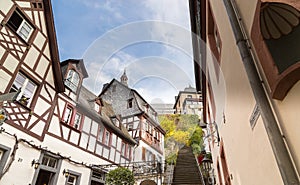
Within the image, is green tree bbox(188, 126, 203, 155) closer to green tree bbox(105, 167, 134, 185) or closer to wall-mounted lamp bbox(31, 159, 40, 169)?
green tree bbox(105, 167, 134, 185)

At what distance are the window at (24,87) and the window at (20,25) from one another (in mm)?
1583

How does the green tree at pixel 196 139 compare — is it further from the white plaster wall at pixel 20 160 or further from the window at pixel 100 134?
the white plaster wall at pixel 20 160

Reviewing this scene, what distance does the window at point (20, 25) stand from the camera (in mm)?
6701

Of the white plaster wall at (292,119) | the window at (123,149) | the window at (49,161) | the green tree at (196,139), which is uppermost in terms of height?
the green tree at (196,139)

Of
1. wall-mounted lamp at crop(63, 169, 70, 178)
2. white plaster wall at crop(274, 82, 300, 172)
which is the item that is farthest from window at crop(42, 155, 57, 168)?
white plaster wall at crop(274, 82, 300, 172)

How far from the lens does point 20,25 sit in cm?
691

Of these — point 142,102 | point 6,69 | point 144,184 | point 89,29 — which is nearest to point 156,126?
point 142,102

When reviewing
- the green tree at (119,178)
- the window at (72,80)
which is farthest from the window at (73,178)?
the window at (72,80)

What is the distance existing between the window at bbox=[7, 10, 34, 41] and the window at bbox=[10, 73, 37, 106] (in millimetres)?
1583

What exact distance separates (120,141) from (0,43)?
8.59 meters

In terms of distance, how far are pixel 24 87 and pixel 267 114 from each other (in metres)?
7.40

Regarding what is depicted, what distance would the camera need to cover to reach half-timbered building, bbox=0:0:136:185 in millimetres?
5902

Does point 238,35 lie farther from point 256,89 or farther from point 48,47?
point 48,47

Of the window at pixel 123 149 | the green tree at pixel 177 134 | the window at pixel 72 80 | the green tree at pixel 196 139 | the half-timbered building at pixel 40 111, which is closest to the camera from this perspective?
the half-timbered building at pixel 40 111
